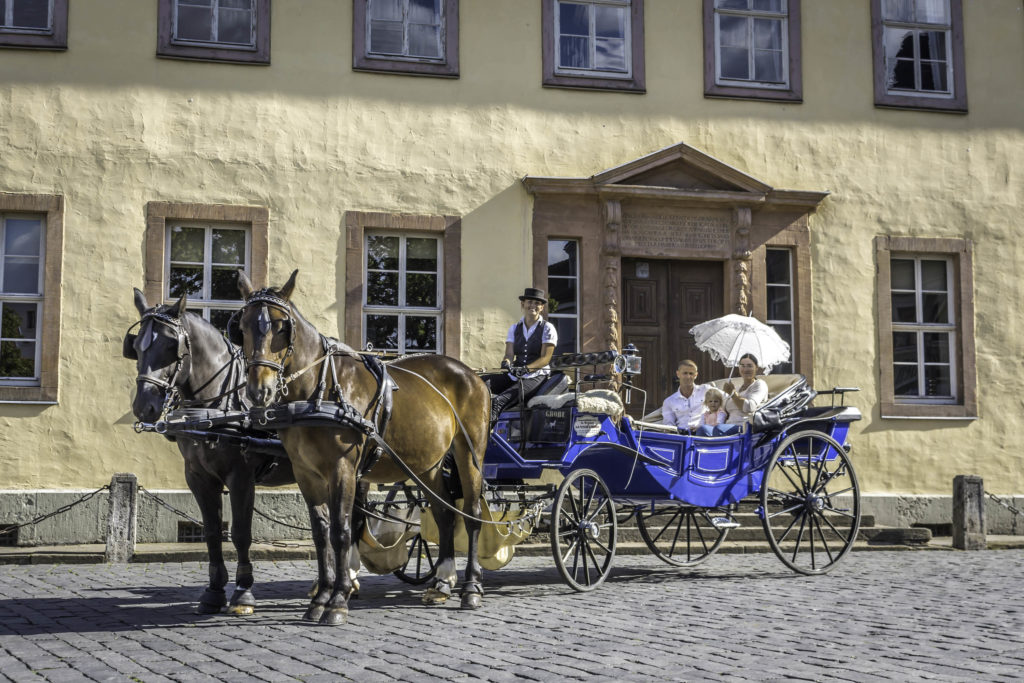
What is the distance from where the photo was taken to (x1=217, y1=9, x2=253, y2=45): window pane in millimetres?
12984

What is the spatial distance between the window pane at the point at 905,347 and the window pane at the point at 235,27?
325 inches

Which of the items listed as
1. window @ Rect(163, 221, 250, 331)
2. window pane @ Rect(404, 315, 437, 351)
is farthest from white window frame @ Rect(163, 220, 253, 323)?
window pane @ Rect(404, 315, 437, 351)

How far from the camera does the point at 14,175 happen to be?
485 inches

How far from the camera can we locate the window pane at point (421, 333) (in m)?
13.1

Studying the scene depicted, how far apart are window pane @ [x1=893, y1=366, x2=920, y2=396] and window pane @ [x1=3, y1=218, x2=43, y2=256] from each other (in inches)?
A: 386

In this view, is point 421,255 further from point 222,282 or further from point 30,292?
point 30,292

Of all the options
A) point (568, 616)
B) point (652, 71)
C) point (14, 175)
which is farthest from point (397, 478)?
point (652, 71)

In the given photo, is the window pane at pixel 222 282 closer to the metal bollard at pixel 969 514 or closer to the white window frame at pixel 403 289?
the white window frame at pixel 403 289

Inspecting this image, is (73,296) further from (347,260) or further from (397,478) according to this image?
(397,478)

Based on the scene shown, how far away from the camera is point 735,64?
14203 mm

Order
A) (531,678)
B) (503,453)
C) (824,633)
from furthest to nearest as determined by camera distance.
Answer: (503,453), (824,633), (531,678)

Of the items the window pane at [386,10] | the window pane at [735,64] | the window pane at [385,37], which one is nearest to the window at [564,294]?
the window pane at [385,37]

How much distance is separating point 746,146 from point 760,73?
957 mm

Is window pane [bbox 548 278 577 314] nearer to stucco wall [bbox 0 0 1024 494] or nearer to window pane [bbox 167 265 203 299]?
stucco wall [bbox 0 0 1024 494]
